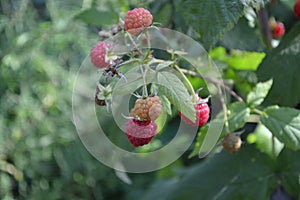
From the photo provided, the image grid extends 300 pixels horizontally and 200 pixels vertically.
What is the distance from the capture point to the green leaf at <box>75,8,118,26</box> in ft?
3.82

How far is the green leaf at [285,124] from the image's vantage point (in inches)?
37.0

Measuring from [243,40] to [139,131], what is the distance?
0.44m

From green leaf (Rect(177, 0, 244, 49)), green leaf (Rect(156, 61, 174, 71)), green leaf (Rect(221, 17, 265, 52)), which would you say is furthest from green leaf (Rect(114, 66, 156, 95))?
green leaf (Rect(221, 17, 265, 52))

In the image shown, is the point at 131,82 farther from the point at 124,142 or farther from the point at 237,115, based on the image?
the point at 124,142

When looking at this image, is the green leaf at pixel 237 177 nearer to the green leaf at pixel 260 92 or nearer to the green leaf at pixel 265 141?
the green leaf at pixel 265 141

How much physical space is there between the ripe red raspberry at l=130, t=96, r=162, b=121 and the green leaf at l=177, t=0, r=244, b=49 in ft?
0.59

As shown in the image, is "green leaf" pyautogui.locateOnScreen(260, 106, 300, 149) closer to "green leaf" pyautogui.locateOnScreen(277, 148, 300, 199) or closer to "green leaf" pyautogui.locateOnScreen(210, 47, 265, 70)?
"green leaf" pyautogui.locateOnScreen(277, 148, 300, 199)

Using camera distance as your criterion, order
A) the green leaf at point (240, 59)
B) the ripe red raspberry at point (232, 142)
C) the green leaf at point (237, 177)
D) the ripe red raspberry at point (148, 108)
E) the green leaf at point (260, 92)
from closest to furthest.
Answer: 1. the ripe red raspberry at point (148, 108)
2. the ripe red raspberry at point (232, 142)
3. the green leaf at point (260, 92)
4. the green leaf at point (237, 177)
5. the green leaf at point (240, 59)

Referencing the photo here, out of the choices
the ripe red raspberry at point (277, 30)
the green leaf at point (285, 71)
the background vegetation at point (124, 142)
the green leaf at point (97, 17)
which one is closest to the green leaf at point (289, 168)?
the background vegetation at point (124, 142)

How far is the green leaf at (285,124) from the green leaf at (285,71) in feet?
0.29

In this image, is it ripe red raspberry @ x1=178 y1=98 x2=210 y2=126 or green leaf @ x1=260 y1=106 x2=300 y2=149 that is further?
green leaf @ x1=260 y1=106 x2=300 y2=149

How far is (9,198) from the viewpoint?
1.93 m

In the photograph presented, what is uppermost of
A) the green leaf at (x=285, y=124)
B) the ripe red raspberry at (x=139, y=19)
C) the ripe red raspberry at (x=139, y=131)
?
the ripe red raspberry at (x=139, y=19)

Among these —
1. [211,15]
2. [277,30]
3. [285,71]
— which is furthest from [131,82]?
[277,30]
